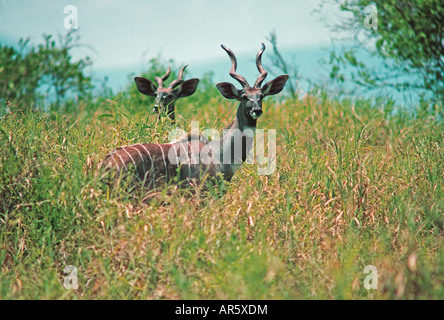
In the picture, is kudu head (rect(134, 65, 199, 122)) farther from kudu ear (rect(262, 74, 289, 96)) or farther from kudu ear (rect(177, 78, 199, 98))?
kudu ear (rect(262, 74, 289, 96))

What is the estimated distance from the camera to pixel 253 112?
13.3 feet

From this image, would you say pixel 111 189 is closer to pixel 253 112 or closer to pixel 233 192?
pixel 233 192

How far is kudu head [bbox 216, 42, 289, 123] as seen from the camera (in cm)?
417

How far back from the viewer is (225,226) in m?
3.48

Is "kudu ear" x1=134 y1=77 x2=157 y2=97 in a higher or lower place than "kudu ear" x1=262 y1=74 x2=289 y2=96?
higher

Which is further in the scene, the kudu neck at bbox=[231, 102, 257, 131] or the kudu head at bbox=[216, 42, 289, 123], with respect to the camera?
the kudu neck at bbox=[231, 102, 257, 131]

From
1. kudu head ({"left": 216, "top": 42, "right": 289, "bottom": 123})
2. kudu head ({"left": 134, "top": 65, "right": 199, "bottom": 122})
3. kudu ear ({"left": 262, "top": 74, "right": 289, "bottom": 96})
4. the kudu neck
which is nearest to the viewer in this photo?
kudu head ({"left": 216, "top": 42, "right": 289, "bottom": 123})

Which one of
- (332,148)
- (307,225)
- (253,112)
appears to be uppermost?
(253,112)

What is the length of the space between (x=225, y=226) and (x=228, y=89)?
5.00ft

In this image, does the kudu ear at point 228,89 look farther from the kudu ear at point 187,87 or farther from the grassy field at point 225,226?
the kudu ear at point 187,87

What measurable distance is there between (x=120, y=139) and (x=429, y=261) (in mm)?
2928

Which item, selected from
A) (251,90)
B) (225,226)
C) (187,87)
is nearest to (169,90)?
(187,87)

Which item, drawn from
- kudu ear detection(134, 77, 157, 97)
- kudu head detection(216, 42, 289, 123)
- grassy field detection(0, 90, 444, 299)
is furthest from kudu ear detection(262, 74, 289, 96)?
kudu ear detection(134, 77, 157, 97)

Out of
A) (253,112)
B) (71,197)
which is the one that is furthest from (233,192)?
(71,197)
